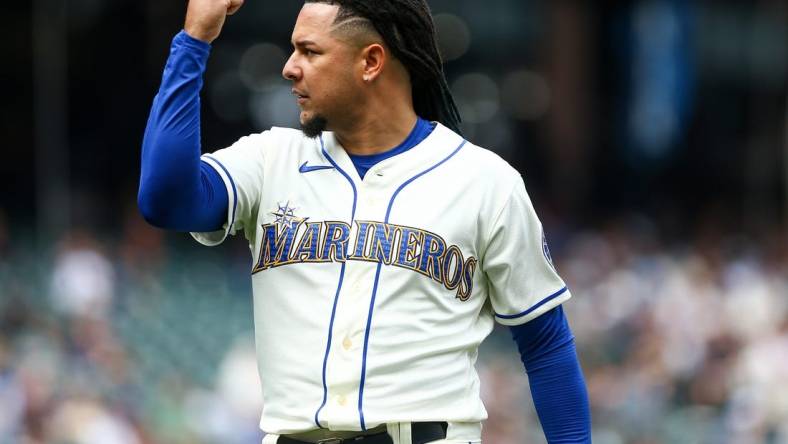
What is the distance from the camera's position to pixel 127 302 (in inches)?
423

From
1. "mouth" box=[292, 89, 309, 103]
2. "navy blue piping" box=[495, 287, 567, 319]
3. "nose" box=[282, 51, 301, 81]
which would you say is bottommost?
"navy blue piping" box=[495, 287, 567, 319]

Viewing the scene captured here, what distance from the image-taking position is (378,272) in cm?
307

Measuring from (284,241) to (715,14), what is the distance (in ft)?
64.3

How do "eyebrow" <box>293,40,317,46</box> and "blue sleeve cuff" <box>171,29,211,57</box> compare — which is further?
"eyebrow" <box>293,40,317,46</box>

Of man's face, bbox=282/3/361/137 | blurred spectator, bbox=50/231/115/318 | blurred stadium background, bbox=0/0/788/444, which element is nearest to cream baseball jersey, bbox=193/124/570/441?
man's face, bbox=282/3/361/137

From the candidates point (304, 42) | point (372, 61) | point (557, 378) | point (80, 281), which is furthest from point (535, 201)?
point (304, 42)

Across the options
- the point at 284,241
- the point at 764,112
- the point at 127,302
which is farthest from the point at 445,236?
the point at 764,112

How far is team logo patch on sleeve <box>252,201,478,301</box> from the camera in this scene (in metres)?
3.07

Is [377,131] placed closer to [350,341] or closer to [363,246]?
[363,246]

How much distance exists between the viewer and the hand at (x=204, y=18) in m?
2.92

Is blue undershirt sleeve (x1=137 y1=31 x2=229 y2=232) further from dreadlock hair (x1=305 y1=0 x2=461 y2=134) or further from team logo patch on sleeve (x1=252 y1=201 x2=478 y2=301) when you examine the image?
dreadlock hair (x1=305 y1=0 x2=461 y2=134)

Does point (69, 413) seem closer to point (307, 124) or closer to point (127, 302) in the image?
point (127, 302)

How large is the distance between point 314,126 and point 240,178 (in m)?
0.20

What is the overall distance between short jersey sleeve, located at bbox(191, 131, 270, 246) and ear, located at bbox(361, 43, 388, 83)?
295 mm
